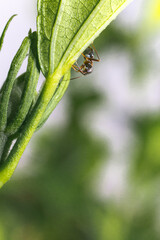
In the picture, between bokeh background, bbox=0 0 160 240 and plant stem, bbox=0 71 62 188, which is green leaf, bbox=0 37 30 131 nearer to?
plant stem, bbox=0 71 62 188

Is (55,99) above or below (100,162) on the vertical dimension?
above

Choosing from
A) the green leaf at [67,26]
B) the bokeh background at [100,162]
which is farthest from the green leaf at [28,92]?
the bokeh background at [100,162]

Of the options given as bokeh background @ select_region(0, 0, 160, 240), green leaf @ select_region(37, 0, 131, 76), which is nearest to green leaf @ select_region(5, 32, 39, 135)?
green leaf @ select_region(37, 0, 131, 76)

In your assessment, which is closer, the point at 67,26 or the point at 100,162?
the point at 67,26

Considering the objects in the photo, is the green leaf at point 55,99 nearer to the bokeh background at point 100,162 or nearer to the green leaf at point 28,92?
the green leaf at point 28,92

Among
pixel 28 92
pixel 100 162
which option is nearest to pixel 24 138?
pixel 28 92

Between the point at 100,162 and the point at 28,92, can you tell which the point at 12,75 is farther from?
the point at 100,162
